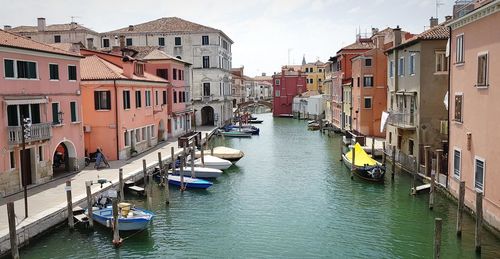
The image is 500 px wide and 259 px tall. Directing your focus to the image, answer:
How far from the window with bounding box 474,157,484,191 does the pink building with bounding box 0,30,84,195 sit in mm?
16423

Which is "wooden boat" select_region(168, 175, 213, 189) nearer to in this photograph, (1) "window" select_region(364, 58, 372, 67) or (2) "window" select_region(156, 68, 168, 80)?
(2) "window" select_region(156, 68, 168, 80)

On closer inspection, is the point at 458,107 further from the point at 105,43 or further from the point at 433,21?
the point at 105,43

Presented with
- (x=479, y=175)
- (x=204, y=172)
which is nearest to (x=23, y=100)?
(x=204, y=172)

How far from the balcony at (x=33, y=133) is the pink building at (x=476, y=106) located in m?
17.5

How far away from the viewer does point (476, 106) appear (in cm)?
1703

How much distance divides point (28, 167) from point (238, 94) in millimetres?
75717

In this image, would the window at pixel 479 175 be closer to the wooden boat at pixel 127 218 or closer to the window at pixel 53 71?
the wooden boat at pixel 127 218

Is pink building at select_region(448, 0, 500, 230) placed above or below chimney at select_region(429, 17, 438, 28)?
below

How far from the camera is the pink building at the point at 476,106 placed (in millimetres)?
15445

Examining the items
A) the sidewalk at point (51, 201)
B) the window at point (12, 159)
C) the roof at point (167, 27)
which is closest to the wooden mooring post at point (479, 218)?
the sidewalk at point (51, 201)

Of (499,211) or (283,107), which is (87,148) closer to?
(499,211)

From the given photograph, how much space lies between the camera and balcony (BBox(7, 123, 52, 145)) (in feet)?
62.9

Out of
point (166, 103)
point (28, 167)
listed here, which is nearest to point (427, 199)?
point (28, 167)

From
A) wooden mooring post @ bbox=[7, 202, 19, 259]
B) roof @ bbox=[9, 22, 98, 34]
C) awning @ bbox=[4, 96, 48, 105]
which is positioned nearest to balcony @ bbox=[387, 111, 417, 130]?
awning @ bbox=[4, 96, 48, 105]
